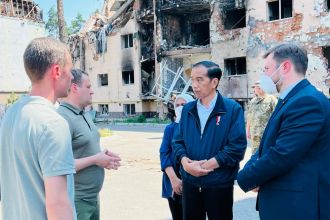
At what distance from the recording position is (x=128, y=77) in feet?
103

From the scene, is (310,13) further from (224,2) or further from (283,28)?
(224,2)

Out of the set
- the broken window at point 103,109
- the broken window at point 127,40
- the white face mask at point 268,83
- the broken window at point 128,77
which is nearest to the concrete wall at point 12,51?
the broken window at point 103,109

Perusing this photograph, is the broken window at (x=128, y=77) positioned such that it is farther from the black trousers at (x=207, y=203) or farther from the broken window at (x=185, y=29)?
the black trousers at (x=207, y=203)

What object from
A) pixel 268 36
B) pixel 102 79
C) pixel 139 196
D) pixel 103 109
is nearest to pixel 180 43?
pixel 268 36

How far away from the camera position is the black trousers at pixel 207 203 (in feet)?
11.5

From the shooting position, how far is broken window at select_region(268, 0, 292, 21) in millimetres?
22406

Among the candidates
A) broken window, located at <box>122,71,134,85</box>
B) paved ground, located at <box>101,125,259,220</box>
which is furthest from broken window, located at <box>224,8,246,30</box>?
paved ground, located at <box>101,125,259,220</box>

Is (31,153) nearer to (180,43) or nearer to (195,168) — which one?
(195,168)

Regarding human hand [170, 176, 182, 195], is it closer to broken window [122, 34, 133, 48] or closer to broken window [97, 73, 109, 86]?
broken window [122, 34, 133, 48]

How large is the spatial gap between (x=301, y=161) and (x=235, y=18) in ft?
78.4

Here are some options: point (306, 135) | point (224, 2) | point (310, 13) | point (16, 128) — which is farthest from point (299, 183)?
point (224, 2)

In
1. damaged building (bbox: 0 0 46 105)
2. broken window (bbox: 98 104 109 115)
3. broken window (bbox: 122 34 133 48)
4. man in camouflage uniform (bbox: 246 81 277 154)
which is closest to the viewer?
man in camouflage uniform (bbox: 246 81 277 154)

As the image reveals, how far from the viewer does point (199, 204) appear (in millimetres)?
3615

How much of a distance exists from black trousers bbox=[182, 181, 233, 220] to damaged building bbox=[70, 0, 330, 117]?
18.8 meters
